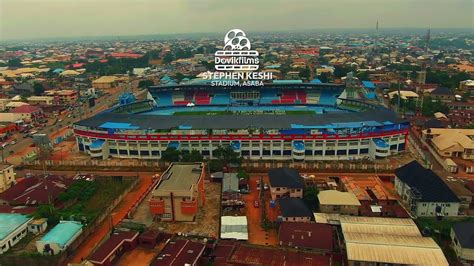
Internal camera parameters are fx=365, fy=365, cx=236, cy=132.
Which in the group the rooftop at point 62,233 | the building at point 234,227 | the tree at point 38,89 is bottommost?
the building at point 234,227

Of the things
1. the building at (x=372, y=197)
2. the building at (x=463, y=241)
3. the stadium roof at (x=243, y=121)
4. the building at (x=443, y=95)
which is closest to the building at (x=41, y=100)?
the stadium roof at (x=243, y=121)

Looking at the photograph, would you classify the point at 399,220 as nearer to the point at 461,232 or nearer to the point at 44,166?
the point at 461,232

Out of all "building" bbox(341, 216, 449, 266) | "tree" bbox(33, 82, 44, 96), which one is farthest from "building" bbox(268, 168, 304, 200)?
"tree" bbox(33, 82, 44, 96)

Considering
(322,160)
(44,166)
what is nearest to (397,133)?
(322,160)

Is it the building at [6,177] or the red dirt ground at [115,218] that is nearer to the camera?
the red dirt ground at [115,218]

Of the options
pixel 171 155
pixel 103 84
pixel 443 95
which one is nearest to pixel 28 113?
pixel 103 84

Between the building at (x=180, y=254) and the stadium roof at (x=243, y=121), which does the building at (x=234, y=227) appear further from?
the stadium roof at (x=243, y=121)

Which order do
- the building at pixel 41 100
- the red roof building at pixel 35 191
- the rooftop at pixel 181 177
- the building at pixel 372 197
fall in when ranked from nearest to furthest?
the building at pixel 372 197, the rooftop at pixel 181 177, the red roof building at pixel 35 191, the building at pixel 41 100
